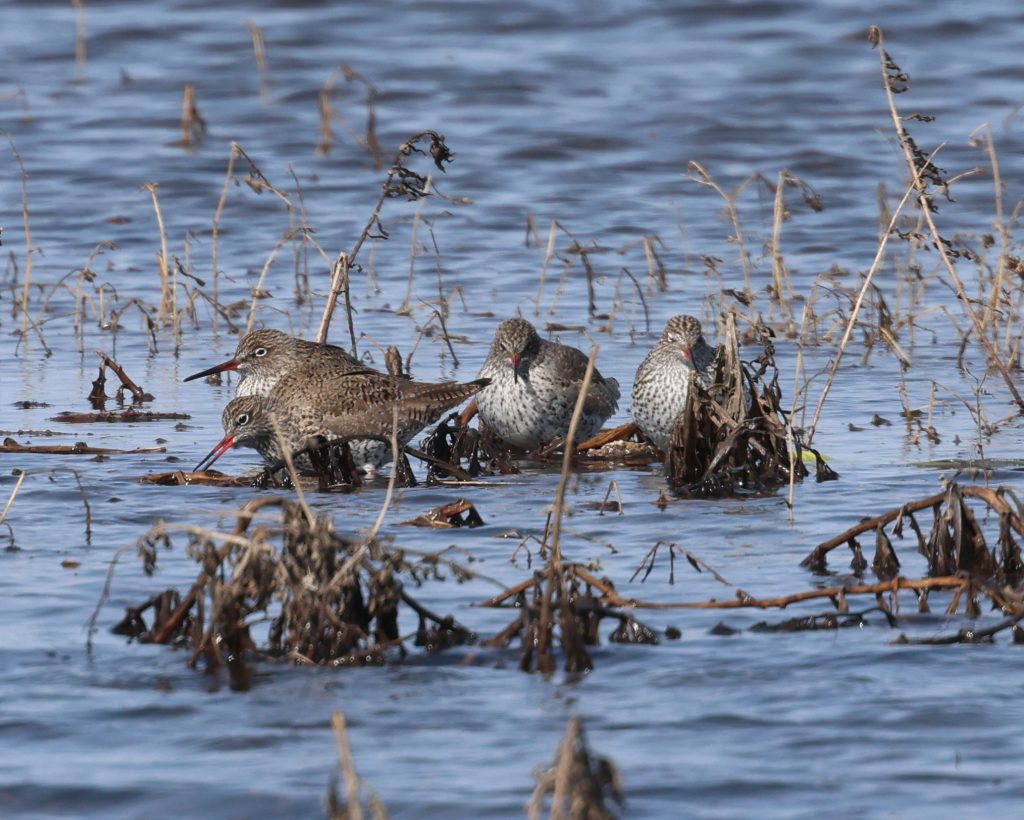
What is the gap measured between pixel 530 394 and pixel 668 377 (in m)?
0.81

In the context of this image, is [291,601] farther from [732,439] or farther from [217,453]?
[217,453]

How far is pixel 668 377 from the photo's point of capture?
33.8 feet

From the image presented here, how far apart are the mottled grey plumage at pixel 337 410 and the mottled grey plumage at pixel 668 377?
92 cm

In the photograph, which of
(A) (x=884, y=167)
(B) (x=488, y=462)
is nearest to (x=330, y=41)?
(A) (x=884, y=167)

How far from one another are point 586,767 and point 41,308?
1179 cm

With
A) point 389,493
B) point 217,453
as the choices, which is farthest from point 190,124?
point 389,493

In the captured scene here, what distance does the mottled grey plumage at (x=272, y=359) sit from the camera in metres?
11.1

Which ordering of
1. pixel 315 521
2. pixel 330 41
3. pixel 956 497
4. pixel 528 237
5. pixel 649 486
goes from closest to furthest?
pixel 315 521 → pixel 956 497 → pixel 649 486 → pixel 528 237 → pixel 330 41

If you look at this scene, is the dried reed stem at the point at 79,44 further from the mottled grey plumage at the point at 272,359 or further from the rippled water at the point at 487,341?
the mottled grey plumage at the point at 272,359

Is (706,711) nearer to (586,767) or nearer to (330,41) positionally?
(586,767)

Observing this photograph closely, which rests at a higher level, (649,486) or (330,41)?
(330,41)

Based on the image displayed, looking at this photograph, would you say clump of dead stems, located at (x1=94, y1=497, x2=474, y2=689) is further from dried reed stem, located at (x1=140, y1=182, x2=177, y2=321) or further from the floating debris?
dried reed stem, located at (x1=140, y1=182, x2=177, y2=321)

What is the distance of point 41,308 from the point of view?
15.1m

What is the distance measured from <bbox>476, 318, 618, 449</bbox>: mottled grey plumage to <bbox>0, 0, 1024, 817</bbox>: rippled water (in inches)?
23.6
